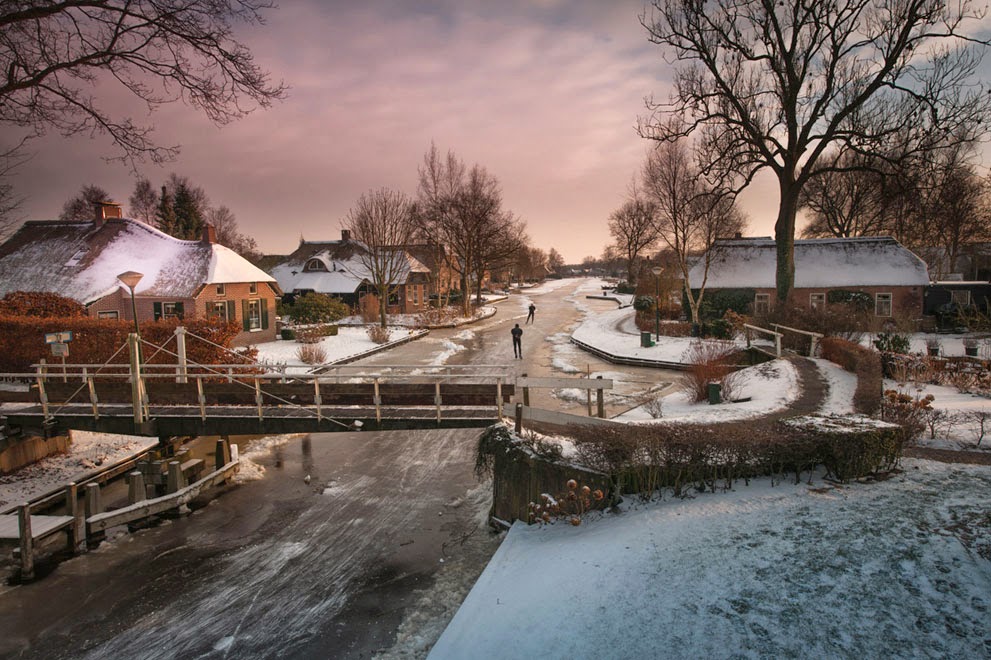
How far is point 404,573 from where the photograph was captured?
8.36 m

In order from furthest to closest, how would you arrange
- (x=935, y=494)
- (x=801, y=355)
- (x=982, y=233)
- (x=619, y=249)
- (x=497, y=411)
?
(x=619, y=249) < (x=982, y=233) < (x=801, y=355) < (x=497, y=411) < (x=935, y=494)

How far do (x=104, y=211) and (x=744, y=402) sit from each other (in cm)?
3436

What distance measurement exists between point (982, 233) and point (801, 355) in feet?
139

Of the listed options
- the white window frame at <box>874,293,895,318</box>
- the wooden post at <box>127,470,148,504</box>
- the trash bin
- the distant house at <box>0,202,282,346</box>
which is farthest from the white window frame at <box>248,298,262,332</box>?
the white window frame at <box>874,293,895,318</box>

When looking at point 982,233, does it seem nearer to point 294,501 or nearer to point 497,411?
point 497,411

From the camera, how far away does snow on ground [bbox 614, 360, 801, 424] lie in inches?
413

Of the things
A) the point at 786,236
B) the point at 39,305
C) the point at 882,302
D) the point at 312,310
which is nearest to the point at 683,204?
the point at 786,236

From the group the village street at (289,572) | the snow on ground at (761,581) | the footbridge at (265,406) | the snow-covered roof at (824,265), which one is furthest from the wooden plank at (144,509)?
the snow-covered roof at (824,265)

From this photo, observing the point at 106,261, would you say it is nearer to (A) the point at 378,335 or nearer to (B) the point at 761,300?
(A) the point at 378,335

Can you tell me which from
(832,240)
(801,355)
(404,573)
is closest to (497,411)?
(404,573)

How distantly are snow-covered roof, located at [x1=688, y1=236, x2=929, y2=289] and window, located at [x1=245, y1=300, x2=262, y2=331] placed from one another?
93.1 feet

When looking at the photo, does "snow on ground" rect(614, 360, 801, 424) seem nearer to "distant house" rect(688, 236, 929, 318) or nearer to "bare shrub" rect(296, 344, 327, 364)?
"bare shrub" rect(296, 344, 327, 364)

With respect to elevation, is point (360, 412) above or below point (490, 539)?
above

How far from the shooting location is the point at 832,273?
3425cm
